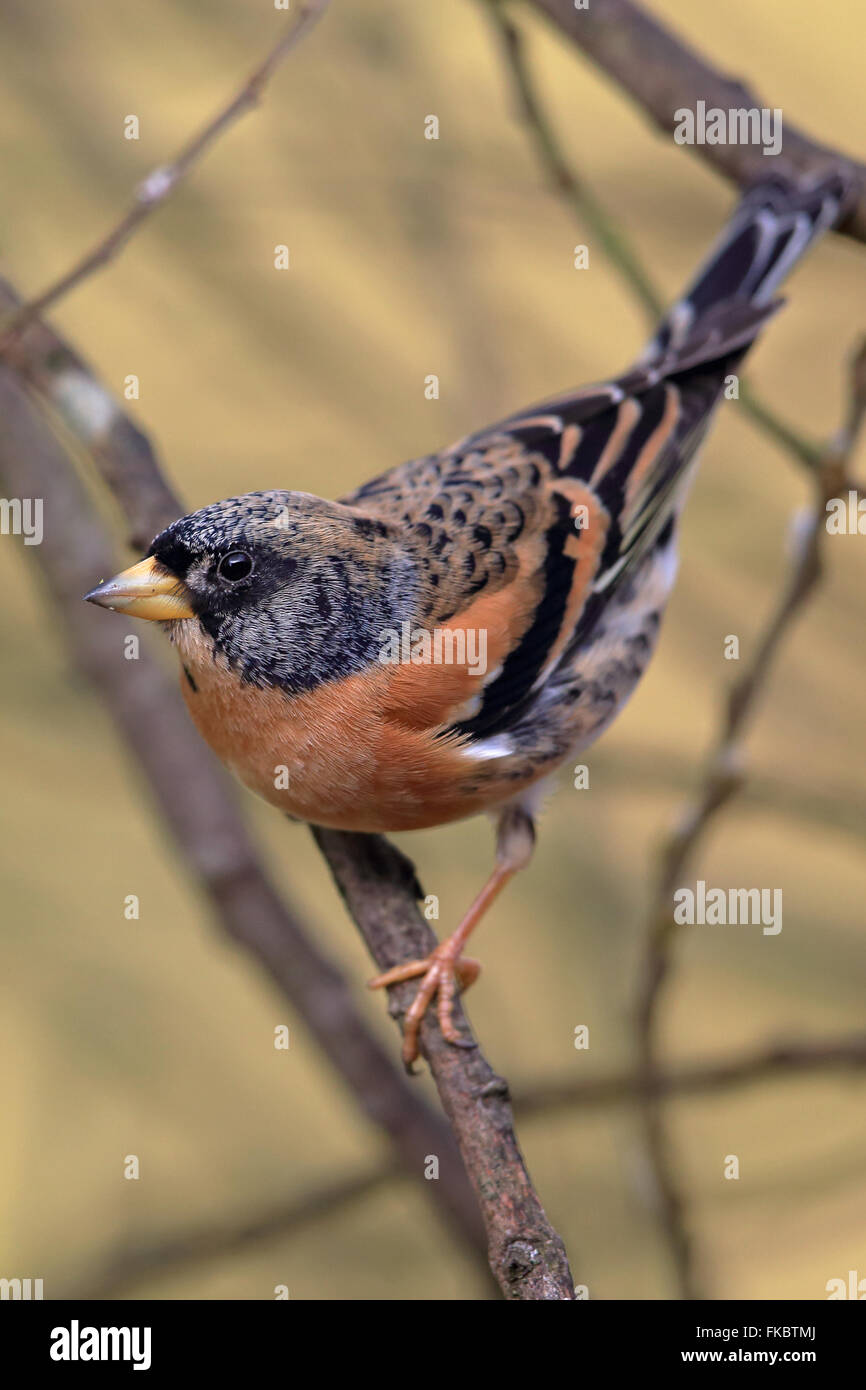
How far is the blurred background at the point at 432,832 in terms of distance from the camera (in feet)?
14.8

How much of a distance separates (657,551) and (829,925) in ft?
4.63

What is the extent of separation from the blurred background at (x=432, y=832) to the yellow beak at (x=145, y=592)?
128 centimetres

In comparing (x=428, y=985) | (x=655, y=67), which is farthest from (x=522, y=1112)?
(x=655, y=67)

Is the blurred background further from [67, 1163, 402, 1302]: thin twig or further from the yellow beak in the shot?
the yellow beak

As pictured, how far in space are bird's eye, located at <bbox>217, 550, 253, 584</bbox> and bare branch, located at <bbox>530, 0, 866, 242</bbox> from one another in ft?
5.60

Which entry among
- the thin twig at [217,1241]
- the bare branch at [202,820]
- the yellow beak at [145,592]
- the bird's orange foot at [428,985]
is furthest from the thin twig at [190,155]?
the thin twig at [217,1241]

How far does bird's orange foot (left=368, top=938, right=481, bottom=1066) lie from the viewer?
2.99 meters

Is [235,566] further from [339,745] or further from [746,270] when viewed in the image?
[746,270]

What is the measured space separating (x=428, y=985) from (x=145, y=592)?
3.71 ft

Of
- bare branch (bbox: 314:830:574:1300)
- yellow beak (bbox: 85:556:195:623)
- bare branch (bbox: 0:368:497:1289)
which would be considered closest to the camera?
bare branch (bbox: 314:830:574:1300)

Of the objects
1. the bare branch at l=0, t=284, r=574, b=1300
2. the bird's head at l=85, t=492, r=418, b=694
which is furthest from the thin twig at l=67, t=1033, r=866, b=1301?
the bird's head at l=85, t=492, r=418, b=694

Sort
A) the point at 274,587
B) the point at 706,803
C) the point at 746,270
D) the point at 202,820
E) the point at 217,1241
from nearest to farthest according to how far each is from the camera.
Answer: the point at 274,587, the point at 706,803, the point at 217,1241, the point at 202,820, the point at 746,270

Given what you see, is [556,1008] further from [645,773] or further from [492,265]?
[492,265]

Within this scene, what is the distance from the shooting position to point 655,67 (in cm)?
370
